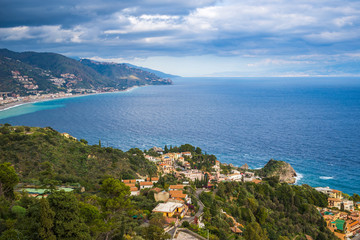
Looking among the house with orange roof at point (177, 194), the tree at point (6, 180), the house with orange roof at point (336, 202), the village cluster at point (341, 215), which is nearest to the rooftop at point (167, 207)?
the house with orange roof at point (177, 194)

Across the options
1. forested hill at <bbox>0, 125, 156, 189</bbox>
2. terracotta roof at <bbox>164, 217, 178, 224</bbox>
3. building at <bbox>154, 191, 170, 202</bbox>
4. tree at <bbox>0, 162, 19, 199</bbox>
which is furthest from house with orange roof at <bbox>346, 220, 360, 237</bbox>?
tree at <bbox>0, 162, 19, 199</bbox>

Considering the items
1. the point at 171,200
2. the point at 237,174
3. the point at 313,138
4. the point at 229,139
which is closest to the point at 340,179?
the point at 237,174

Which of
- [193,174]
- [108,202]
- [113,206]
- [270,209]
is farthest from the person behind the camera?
[193,174]

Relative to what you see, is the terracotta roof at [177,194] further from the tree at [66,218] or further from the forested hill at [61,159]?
the tree at [66,218]

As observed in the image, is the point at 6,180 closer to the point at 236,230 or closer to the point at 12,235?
the point at 12,235

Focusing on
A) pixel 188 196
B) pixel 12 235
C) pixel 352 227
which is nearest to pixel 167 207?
pixel 188 196

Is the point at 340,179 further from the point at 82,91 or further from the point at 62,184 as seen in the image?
the point at 82,91

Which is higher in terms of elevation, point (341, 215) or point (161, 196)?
point (161, 196)
